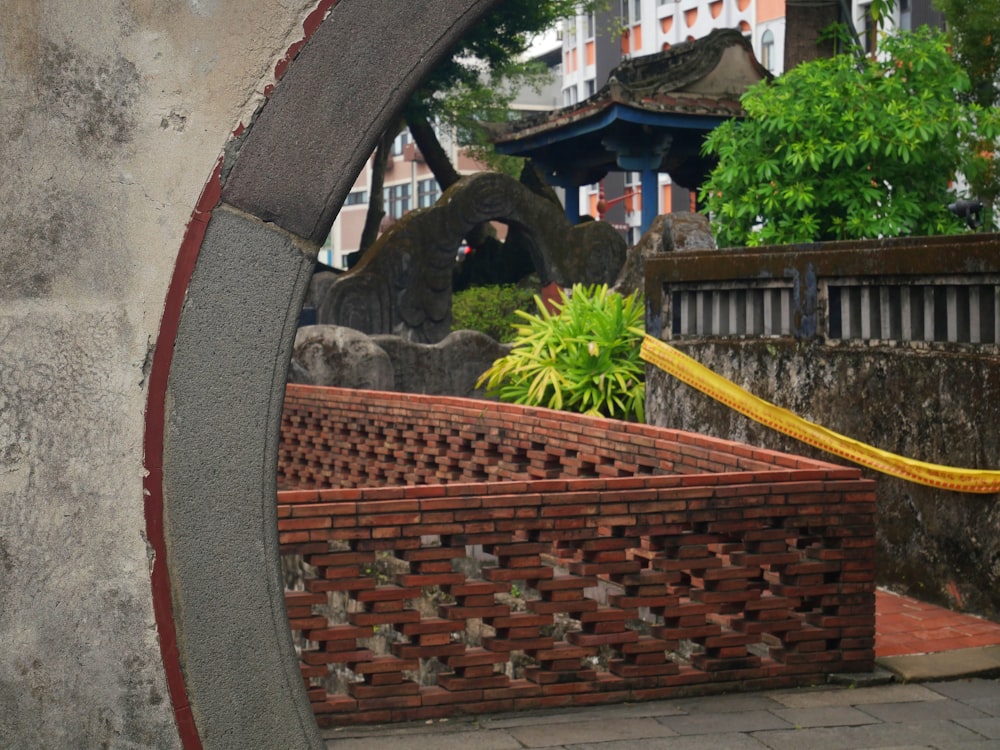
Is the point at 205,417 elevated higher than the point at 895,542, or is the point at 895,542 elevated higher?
the point at 205,417

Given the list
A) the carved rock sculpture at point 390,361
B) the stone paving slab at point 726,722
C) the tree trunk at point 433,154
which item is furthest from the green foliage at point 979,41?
the stone paving slab at point 726,722

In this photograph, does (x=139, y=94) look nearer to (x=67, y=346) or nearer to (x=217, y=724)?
(x=67, y=346)

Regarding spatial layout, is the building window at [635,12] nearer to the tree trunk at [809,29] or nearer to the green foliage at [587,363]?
the tree trunk at [809,29]

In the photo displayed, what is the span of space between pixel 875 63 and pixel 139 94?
8249 millimetres

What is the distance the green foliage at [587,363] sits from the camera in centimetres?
1073

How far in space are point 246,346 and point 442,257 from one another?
1518 cm

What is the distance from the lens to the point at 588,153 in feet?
71.2

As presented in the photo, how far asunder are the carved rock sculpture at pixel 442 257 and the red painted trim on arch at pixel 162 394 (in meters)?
14.2

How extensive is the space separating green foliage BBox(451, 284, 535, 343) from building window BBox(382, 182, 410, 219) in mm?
42971

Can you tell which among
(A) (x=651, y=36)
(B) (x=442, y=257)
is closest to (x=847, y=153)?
(B) (x=442, y=257)

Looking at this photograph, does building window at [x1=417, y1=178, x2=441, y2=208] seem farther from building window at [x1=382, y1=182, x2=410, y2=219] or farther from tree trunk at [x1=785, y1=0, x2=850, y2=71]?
tree trunk at [x1=785, y1=0, x2=850, y2=71]

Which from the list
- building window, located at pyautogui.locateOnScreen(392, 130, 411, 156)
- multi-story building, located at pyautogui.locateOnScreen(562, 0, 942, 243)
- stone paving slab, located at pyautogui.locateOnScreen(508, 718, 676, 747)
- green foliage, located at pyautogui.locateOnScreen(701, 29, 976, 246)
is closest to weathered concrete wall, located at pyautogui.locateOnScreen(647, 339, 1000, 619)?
green foliage, located at pyautogui.locateOnScreen(701, 29, 976, 246)

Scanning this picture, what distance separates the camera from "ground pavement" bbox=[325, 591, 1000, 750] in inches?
192

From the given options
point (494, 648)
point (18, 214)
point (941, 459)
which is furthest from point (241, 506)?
point (941, 459)
